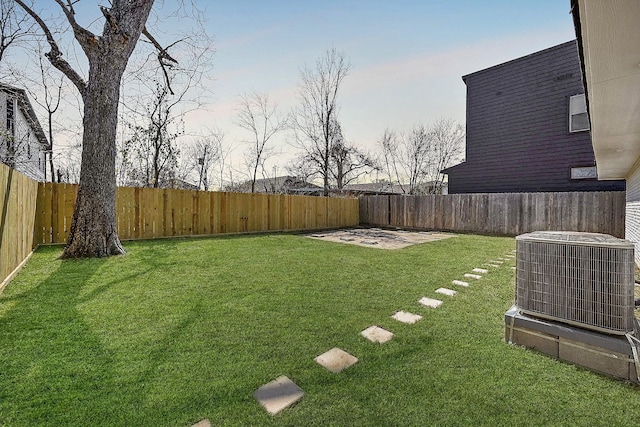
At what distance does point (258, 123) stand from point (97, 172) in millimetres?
10788

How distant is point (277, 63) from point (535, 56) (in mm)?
Answer: 8893

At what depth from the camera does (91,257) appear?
4184mm

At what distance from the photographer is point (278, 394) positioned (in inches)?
53.5

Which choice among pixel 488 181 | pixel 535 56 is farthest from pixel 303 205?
pixel 535 56

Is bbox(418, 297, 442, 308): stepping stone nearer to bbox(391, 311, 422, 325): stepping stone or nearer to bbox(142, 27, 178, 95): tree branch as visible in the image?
bbox(391, 311, 422, 325): stepping stone

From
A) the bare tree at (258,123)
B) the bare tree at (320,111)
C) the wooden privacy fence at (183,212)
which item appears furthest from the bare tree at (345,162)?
the wooden privacy fence at (183,212)

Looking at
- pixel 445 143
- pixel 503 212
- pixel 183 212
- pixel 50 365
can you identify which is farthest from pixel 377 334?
pixel 445 143

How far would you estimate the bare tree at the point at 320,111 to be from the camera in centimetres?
1365

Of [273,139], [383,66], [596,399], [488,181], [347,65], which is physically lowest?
[596,399]

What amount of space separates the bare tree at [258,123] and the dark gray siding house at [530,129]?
899 cm

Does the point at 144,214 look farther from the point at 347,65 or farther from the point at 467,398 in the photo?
the point at 347,65

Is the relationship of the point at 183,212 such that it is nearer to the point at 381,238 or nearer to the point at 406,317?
the point at 381,238

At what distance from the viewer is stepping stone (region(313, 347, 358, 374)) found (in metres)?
1.59

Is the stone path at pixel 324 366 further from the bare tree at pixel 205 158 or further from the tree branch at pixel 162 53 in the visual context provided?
the bare tree at pixel 205 158
